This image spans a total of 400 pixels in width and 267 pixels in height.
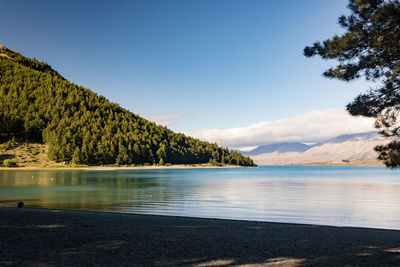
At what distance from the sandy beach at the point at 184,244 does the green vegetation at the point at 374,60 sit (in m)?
5.13

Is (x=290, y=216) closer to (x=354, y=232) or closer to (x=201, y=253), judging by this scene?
(x=354, y=232)

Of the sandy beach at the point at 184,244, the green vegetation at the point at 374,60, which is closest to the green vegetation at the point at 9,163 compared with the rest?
the sandy beach at the point at 184,244

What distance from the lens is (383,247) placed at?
1006 centimetres

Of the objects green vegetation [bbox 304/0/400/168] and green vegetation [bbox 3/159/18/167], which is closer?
green vegetation [bbox 304/0/400/168]

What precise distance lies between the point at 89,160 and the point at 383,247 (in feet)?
539

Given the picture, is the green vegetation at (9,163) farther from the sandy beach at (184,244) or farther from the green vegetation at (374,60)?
the green vegetation at (374,60)

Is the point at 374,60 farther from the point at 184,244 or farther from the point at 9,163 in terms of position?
the point at 9,163

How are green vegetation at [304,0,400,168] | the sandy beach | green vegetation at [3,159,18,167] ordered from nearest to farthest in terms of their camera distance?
1. the sandy beach
2. green vegetation at [304,0,400,168]
3. green vegetation at [3,159,18,167]

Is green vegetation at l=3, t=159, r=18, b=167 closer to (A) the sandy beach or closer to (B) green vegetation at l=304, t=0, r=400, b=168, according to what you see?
(A) the sandy beach

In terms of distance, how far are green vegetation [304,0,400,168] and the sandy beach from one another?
202 inches

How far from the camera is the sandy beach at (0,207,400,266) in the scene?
8.33 meters

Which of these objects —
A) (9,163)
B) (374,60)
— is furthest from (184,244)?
(9,163)

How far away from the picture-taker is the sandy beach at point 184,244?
833cm

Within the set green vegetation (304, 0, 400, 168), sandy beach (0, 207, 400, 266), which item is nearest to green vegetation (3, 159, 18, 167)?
sandy beach (0, 207, 400, 266)
